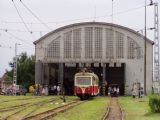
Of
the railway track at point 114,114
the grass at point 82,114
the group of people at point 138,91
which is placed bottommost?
the railway track at point 114,114

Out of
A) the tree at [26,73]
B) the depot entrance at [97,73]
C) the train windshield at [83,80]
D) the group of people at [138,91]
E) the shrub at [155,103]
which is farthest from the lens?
the tree at [26,73]

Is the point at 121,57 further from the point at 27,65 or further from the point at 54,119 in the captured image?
the point at 54,119

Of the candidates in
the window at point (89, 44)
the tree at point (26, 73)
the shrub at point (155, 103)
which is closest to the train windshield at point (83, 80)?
the window at point (89, 44)

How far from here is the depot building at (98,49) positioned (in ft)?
240

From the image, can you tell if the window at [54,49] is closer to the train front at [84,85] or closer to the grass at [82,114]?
the train front at [84,85]

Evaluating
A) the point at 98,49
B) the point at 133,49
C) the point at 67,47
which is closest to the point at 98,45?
the point at 98,49

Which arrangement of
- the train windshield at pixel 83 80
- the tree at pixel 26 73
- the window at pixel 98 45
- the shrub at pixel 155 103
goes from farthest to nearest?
the tree at pixel 26 73 → the window at pixel 98 45 → the train windshield at pixel 83 80 → the shrub at pixel 155 103

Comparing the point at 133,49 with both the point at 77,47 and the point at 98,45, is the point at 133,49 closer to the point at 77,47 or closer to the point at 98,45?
the point at 98,45

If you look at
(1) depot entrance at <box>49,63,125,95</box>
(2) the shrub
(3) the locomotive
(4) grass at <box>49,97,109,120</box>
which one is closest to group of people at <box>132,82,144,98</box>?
(3) the locomotive

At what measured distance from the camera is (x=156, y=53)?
61562 mm

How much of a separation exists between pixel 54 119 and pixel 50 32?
164ft

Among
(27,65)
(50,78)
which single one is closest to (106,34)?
(50,78)

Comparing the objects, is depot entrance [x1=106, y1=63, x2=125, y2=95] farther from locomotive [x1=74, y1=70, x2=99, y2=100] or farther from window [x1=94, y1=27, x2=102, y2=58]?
locomotive [x1=74, y1=70, x2=99, y2=100]

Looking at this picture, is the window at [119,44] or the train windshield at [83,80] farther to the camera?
the window at [119,44]
